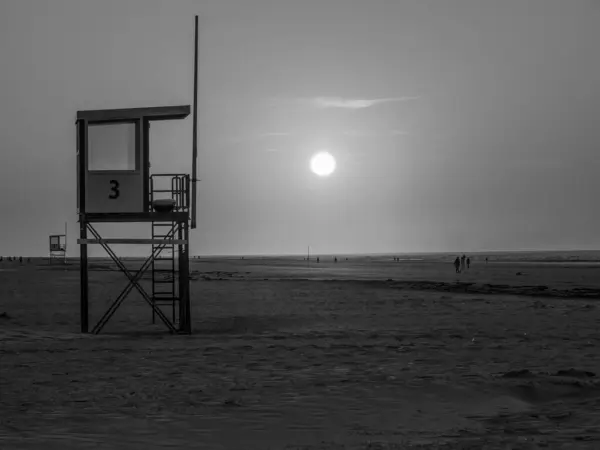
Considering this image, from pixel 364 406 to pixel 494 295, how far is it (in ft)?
101

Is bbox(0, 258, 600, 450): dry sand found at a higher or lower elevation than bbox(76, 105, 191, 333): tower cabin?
lower

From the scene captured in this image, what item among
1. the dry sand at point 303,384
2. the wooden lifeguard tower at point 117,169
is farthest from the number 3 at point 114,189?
the dry sand at point 303,384

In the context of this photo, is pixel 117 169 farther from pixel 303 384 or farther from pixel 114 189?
pixel 303 384

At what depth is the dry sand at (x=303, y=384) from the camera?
8805 mm

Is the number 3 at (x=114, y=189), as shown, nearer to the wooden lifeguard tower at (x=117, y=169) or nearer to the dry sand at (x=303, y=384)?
the wooden lifeguard tower at (x=117, y=169)

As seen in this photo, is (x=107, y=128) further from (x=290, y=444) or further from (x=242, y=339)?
(x=290, y=444)

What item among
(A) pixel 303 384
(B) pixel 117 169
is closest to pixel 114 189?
(B) pixel 117 169

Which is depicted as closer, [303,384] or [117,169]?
[303,384]

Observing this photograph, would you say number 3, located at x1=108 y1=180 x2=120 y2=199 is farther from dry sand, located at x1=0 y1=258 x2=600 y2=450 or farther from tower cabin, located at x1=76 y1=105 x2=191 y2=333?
dry sand, located at x1=0 y1=258 x2=600 y2=450

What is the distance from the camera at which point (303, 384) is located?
1227cm

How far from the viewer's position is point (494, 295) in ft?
129

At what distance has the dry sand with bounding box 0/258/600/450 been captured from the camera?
8.80m

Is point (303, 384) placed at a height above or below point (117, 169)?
below

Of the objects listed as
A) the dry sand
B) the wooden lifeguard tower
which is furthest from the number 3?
the dry sand
